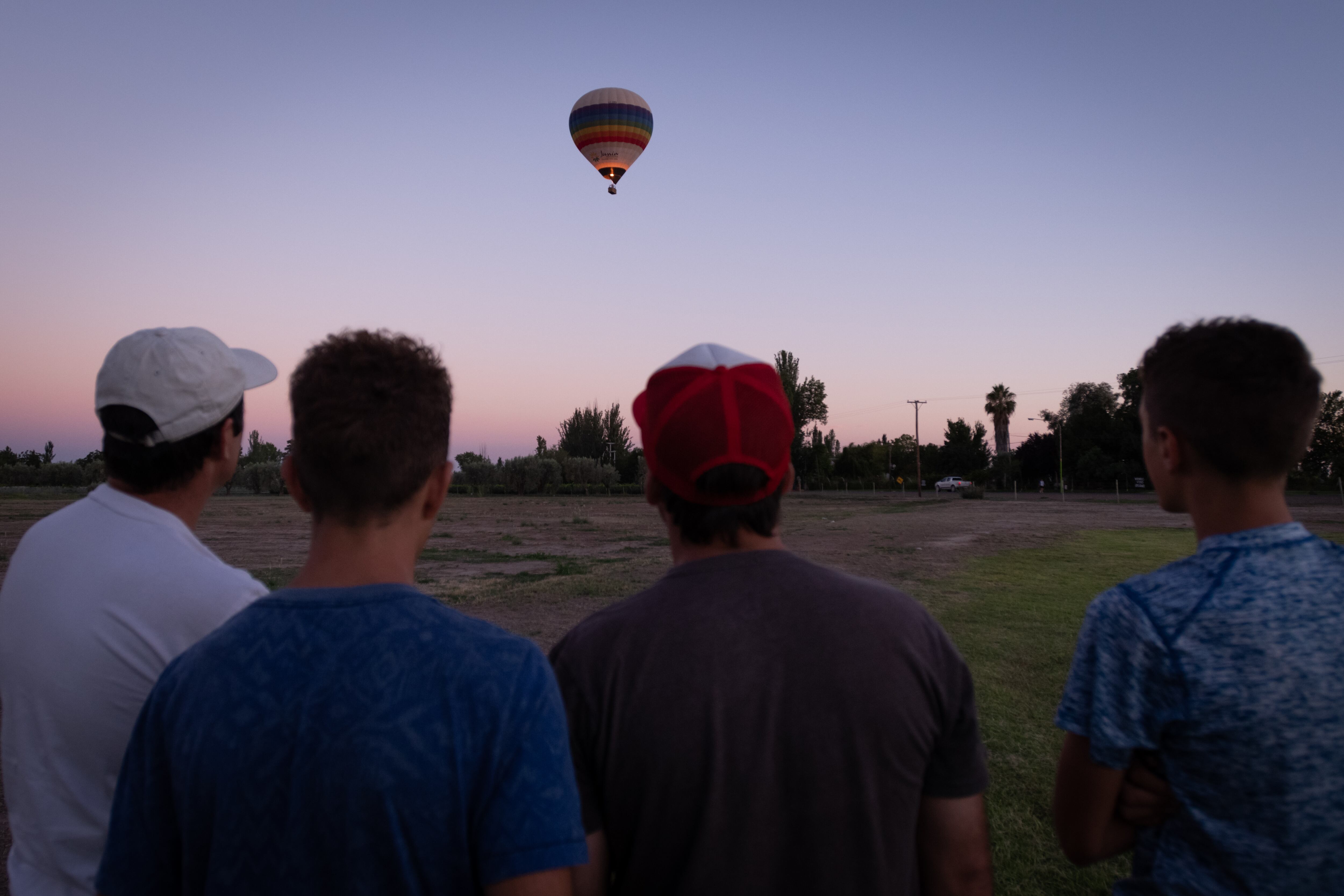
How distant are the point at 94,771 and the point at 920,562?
14.8m

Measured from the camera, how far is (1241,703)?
1312 millimetres

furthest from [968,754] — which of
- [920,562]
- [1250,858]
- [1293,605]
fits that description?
[920,562]

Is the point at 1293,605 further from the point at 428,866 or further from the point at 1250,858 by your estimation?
the point at 428,866

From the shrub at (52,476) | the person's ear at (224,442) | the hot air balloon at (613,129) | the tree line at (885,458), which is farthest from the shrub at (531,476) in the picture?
the person's ear at (224,442)

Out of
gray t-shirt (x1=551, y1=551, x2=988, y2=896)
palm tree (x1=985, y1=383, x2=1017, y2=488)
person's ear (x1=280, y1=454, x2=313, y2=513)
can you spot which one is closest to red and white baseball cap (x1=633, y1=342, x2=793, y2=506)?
gray t-shirt (x1=551, y1=551, x2=988, y2=896)

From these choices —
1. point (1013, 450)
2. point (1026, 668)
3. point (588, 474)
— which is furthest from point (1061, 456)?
point (1026, 668)

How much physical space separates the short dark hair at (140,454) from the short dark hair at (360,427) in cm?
56

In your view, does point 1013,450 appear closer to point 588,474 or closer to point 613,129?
point 588,474

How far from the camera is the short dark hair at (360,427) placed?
47.9 inches

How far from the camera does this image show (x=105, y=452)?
1674 mm

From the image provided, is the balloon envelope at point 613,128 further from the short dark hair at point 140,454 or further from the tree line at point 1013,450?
the tree line at point 1013,450

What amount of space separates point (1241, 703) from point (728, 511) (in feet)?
3.08

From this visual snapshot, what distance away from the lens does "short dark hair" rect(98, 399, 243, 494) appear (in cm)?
161

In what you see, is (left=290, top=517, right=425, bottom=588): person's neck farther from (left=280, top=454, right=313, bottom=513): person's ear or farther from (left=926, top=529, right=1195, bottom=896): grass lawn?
(left=926, top=529, right=1195, bottom=896): grass lawn
